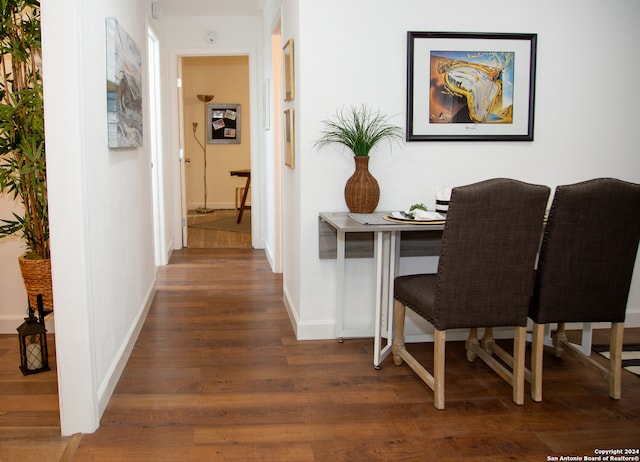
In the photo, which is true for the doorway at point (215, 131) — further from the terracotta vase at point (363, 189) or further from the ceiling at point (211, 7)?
the terracotta vase at point (363, 189)

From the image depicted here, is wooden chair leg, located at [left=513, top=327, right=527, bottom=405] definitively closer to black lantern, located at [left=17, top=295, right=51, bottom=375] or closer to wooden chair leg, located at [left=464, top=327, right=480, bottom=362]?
wooden chair leg, located at [left=464, top=327, right=480, bottom=362]

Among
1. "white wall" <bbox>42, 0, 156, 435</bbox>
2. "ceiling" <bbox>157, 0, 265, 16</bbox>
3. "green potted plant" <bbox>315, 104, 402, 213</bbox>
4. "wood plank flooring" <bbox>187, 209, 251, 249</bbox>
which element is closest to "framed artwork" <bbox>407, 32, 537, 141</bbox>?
"green potted plant" <bbox>315, 104, 402, 213</bbox>

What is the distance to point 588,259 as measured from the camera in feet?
9.36

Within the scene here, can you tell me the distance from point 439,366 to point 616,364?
858 millimetres

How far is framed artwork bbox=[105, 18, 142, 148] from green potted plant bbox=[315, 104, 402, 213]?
3.53 ft

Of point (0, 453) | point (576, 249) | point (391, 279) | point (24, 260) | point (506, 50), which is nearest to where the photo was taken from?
point (0, 453)

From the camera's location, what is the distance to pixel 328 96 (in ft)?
12.2

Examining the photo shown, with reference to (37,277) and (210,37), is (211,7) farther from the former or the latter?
(37,277)

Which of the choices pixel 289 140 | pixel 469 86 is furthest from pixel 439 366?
pixel 289 140

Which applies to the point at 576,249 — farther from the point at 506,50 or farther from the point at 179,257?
the point at 179,257

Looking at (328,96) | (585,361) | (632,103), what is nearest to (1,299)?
(328,96)

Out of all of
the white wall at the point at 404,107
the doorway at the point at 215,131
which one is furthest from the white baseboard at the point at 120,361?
the doorway at the point at 215,131

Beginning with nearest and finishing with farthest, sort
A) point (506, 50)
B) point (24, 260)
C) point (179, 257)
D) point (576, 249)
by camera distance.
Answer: point (576, 249), point (24, 260), point (506, 50), point (179, 257)

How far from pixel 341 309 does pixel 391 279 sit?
1.43 ft
